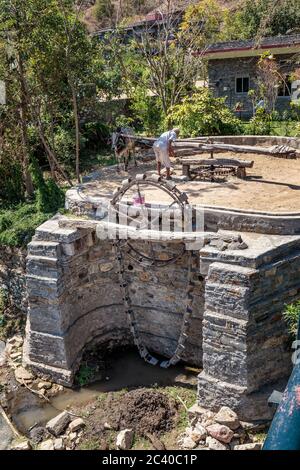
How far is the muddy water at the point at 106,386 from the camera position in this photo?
318 inches

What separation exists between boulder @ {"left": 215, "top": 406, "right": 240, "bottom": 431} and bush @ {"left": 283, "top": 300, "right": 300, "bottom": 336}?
1.50 m

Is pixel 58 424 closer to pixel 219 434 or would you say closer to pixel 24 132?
pixel 219 434

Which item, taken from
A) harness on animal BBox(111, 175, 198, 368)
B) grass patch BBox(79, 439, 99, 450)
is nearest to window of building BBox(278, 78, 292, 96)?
harness on animal BBox(111, 175, 198, 368)

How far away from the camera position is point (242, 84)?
66.9 ft

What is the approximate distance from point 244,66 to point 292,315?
51.0 ft

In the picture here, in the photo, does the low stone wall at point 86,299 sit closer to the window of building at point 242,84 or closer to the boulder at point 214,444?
the boulder at point 214,444

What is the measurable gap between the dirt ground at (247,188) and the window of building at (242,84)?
944cm

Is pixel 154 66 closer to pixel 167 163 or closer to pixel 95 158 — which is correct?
Result: pixel 95 158

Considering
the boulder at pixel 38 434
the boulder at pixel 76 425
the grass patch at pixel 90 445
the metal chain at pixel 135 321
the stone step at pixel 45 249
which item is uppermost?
the stone step at pixel 45 249

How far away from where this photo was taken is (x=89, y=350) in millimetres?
9398

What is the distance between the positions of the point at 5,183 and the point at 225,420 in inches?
345

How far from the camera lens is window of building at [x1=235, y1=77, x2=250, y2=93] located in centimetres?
2021

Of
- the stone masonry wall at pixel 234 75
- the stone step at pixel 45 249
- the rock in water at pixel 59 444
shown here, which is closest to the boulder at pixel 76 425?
the rock in water at pixel 59 444

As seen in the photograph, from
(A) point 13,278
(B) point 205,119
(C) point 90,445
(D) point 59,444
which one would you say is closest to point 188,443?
(C) point 90,445
